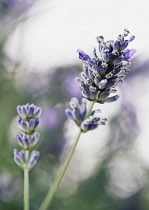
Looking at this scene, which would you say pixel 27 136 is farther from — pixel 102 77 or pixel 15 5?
pixel 15 5

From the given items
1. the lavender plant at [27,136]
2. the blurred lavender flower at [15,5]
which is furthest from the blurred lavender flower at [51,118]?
the lavender plant at [27,136]

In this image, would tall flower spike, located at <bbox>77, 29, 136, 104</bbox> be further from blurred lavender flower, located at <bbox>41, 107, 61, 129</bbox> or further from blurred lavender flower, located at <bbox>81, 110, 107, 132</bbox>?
blurred lavender flower, located at <bbox>41, 107, 61, 129</bbox>

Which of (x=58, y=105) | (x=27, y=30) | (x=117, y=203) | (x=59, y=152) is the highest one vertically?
(x=27, y=30)

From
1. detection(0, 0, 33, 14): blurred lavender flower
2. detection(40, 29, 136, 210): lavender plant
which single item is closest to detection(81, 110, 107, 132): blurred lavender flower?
detection(40, 29, 136, 210): lavender plant

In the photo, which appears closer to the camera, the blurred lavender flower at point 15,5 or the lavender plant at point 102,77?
the lavender plant at point 102,77

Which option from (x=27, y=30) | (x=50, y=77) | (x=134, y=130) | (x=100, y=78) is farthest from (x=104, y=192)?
(x=100, y=78)

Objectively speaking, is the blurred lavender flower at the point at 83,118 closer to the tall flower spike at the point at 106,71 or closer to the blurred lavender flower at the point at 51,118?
the tall flower spike at the point at 106,71

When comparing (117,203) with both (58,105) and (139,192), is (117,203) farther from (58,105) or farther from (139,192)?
(58,105)
